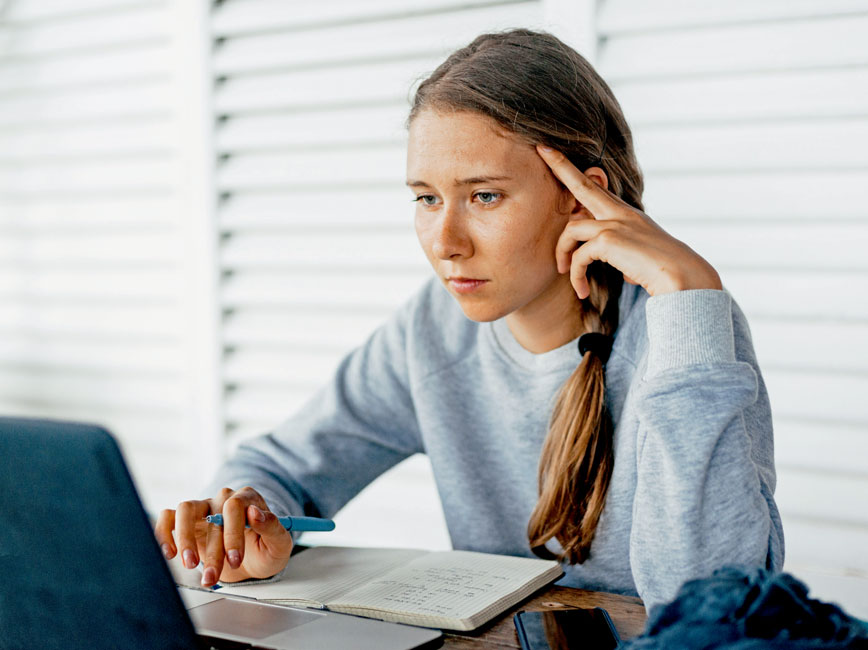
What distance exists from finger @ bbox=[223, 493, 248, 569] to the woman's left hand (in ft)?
1.73

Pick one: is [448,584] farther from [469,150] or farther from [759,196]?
[759,196]

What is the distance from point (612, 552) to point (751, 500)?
0.27m

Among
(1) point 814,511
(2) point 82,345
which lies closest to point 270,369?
(2) point 82,345

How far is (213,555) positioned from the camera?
3.32 feet

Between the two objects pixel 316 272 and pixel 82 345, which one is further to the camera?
pixel 82 345

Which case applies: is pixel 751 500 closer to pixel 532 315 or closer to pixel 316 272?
pixel 532 315

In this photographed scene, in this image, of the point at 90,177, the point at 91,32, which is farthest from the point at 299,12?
the point at 90,177

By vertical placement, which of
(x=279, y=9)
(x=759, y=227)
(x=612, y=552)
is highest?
(x=279, y=9)

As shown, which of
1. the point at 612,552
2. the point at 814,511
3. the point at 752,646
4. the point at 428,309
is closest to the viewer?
the point at 752,646

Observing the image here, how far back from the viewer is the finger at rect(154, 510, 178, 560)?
3.39 ft

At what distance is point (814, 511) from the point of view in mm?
1775

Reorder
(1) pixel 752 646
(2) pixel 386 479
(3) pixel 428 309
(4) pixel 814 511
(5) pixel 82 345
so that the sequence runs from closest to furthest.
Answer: (1) pixel 752 646 < (3) pixel 428 309 < (4) pixel 814 511 < (2) pixel 386 479 < (5) pixel 82 345

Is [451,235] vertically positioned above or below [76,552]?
above

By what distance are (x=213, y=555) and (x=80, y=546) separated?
412mm
